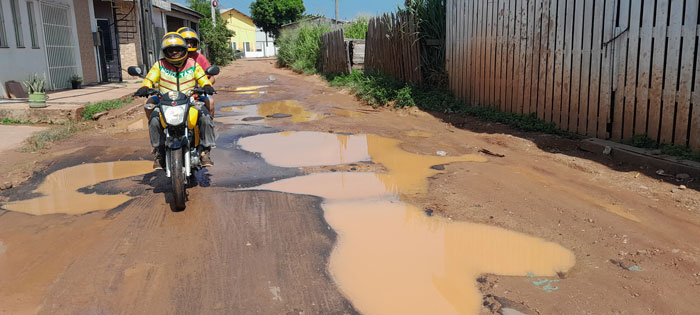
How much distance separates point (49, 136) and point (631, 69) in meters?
7.95

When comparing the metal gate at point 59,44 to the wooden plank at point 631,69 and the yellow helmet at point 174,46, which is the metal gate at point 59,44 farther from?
the wooden plank at point 631,69

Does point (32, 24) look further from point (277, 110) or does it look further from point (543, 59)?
point (543, 59)

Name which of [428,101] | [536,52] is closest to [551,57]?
[536,52]

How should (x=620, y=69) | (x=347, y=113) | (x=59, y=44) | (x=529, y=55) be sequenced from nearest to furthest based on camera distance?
1. (x=620, y=69)
2. (x=529, y=55)
3. (x=347, y=113)
4. (x=59, y=44)

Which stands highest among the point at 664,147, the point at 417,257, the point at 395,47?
the point at 395,47

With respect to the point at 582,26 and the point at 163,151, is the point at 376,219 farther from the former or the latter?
the point at 582,26

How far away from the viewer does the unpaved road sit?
3008 millimetres

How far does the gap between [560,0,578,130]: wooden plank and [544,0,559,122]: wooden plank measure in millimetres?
229

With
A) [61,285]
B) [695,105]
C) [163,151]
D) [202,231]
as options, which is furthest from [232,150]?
[695,105]

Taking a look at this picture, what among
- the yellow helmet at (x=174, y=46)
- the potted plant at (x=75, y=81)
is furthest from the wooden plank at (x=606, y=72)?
the potted plant at (x=75, y=81)

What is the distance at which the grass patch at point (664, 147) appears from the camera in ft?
17.7

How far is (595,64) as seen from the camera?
661 centimetres

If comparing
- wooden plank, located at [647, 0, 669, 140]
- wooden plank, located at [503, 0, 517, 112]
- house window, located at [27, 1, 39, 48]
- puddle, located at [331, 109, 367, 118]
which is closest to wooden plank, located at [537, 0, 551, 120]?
wooden plank, located at [503, 0, 517, 112]

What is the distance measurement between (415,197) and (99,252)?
2.68m
